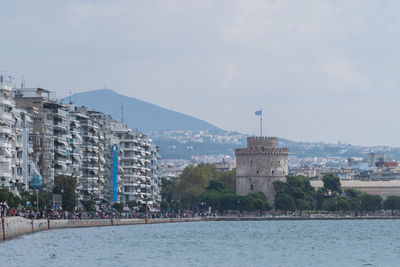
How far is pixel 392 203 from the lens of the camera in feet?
538

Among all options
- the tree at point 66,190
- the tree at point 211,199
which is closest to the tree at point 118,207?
the tree at point 66,190

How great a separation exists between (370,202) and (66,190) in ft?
235

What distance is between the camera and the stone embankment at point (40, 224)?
61.1 meters

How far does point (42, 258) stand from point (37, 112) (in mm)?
53098

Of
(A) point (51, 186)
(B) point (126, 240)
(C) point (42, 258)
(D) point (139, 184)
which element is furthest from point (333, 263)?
(D) point (139, 184)

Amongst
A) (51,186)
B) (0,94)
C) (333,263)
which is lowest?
(333,263)

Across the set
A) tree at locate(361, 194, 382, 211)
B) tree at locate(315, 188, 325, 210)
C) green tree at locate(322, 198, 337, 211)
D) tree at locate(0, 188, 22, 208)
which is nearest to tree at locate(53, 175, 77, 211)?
tree at locate(0, 188, 22, 208)

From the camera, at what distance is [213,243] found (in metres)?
73.9

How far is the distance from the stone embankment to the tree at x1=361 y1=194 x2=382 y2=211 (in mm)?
47468

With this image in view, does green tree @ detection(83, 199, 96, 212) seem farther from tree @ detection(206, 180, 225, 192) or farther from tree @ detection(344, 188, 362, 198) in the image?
tree @ detection(344, 188, 362, 198)

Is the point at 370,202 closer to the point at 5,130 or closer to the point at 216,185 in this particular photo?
the point at 216,185

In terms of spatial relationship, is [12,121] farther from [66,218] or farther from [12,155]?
[66,218]

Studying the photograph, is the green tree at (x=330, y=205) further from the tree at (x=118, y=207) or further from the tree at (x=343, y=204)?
the tree at (x=118, y=207)

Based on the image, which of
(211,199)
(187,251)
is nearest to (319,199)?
(211,199)
